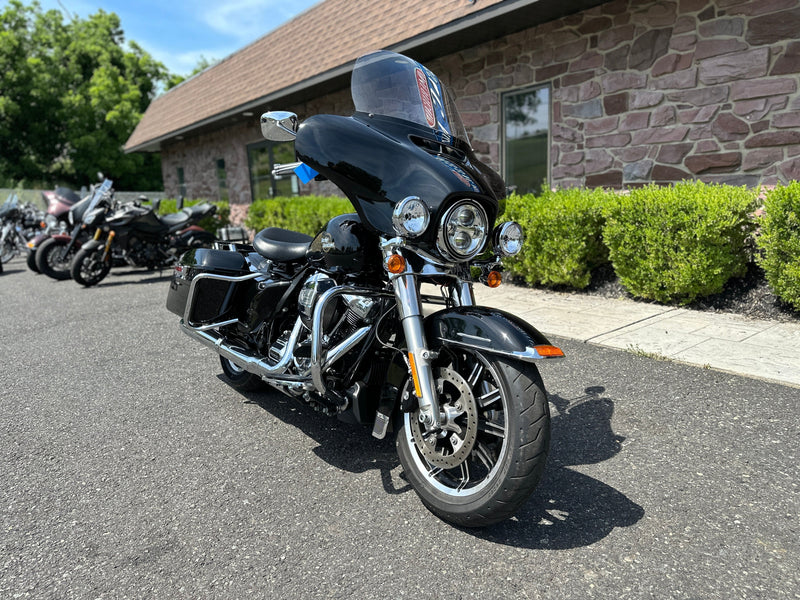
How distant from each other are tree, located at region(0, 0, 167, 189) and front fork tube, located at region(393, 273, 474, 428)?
39.6 meters

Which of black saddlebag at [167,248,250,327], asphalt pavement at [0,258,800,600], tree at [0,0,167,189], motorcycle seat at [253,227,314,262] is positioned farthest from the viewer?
tree at [0,0,167,189]

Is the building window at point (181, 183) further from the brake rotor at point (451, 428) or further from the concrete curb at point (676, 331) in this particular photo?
the brake rotor at point (451, 428)

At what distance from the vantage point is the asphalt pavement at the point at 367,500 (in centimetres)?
208

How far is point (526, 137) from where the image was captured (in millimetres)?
8977

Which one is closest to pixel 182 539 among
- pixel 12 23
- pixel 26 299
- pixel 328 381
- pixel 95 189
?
pixel 328 381

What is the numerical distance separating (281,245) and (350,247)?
0.88 meters

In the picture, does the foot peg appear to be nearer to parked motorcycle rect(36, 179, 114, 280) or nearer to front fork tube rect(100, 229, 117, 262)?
front fork tube rect(100, 229, 117, 262)

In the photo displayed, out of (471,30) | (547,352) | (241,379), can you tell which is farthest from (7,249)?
(547,352)

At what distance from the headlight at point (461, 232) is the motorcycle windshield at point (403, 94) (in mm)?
479

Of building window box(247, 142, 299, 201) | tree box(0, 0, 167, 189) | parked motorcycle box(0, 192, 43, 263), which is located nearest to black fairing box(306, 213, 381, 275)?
building window box(247, 142, 299, 201)

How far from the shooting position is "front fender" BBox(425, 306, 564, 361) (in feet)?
7.16

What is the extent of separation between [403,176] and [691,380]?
106 inches

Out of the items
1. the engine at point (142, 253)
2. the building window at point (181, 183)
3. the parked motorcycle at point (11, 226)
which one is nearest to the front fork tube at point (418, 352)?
the engine at point (142, 253)

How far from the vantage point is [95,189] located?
406 inches
